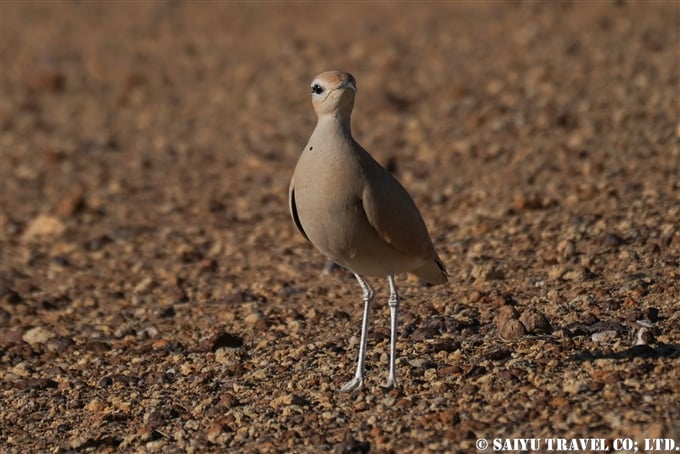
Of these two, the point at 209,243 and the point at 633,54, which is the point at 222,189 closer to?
the point at 209,243

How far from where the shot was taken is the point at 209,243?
8477 millimetres

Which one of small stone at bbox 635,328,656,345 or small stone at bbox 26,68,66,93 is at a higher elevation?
small stone at bbox 26,68,66,93

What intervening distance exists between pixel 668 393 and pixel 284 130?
7.10 metres

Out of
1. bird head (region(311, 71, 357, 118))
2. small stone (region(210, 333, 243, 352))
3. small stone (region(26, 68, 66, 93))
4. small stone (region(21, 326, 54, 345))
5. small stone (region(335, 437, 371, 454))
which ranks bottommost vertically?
small stone (region(335, 437, 371, 454))

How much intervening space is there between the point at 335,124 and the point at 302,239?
11.5ft

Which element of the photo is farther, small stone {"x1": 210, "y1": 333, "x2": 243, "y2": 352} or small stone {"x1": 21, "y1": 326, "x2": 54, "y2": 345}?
small stone {"x1": 21, "y1": 326, "x2": 54, "y2": 345}

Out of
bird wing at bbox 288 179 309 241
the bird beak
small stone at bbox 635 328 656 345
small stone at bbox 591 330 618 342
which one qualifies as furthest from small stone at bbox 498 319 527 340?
the bird beak

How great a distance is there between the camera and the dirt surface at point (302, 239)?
16.5 ft

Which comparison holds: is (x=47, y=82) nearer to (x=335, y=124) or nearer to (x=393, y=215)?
(x=335, y=124)

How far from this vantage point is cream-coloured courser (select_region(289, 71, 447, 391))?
189 inches

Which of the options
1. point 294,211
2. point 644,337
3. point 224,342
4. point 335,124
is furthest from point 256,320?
point 644,337

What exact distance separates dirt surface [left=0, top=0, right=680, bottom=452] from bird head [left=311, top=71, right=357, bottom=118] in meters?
1.29

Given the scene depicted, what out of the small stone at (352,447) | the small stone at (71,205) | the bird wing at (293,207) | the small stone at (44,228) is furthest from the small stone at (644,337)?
the small stone at (71,205)

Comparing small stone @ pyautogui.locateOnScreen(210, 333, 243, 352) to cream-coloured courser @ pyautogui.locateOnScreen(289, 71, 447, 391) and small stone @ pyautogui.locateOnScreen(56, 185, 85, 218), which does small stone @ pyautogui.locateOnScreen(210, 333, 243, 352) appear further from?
small stone @ pyautogui.locateOnScreen(56, 185, 85, 218)
